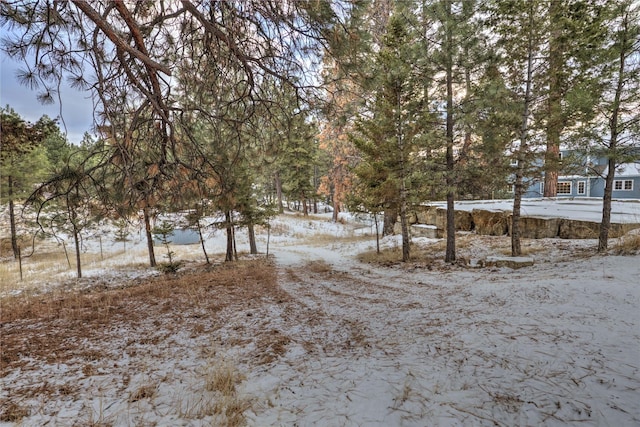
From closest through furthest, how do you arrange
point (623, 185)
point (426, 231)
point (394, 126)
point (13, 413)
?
point (13, 413), point (394, 126), point (426, 231), point (623, 185)

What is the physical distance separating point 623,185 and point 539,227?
56.8 feet

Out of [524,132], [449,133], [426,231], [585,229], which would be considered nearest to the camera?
[524,132]

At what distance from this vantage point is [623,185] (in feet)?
65.3

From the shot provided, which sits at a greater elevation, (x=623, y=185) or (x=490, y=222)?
(x=623, y=185)

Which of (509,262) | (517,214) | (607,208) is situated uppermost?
(607,208)

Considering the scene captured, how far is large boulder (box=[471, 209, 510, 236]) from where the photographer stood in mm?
11288

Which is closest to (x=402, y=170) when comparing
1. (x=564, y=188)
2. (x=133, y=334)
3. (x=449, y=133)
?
(x=449, y=133)

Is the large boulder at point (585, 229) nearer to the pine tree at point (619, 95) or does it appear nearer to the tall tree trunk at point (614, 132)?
the tall tree trunk at point (614, 132)

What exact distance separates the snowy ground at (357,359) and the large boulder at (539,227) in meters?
5.22

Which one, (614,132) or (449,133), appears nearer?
(614,132)

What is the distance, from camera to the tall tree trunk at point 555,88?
651cm

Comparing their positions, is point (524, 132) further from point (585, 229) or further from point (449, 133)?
point (585, 229)

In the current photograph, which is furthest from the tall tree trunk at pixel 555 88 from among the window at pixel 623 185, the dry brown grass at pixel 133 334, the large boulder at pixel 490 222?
the window at pixel 623 185

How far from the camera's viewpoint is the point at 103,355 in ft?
9.71
